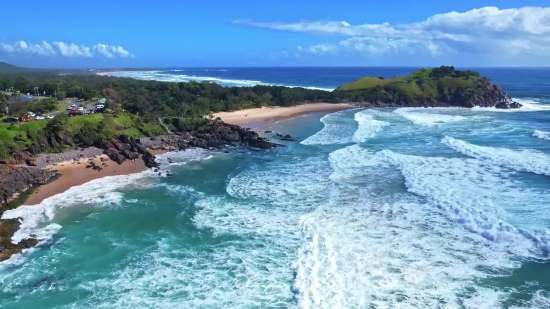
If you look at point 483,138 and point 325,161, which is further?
point 483,138

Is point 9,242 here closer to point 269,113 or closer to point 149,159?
point 149,159

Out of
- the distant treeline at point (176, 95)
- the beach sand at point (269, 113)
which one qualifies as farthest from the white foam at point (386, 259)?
the beach sand at point (269, 113)

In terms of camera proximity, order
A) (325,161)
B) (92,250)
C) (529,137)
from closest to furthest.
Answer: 1. (92,250)
2. (325,161)
3. (529,137)

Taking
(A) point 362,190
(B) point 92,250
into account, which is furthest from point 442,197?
(B) point 92,250

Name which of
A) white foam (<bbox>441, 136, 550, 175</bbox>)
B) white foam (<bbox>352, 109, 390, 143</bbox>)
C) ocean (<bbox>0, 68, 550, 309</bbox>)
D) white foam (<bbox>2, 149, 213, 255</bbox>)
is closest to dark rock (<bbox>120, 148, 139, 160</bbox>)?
ocean (<bbox>0, 68, 550, 309</bbox>)

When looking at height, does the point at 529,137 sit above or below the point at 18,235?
above

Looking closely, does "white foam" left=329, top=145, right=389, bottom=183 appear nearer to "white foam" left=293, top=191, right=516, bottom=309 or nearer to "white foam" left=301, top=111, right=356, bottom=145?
"white foam" left=301, top=111, right=356, bottom=145

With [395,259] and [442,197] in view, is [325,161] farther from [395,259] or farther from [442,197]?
[395,259]
